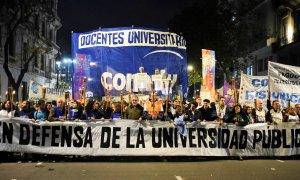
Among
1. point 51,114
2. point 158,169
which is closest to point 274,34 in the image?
point 51,114

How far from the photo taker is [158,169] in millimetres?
10461

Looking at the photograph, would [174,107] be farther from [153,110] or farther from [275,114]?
[275,114]

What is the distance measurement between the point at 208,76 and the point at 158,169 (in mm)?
6531

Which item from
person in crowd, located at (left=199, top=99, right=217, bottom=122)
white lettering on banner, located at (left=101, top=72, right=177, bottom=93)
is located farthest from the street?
white lettering on banner, located at (left=101, top=72, right=177, bottom=93)

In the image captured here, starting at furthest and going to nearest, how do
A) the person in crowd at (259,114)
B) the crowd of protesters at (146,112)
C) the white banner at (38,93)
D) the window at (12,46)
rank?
A: the window at (12,46) → the white banner at (38,93) → the person in crowd at (259,114) → the crowd of protesters at (146,112)

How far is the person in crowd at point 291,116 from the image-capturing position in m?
13.4

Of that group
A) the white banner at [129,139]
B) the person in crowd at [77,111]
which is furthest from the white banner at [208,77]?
the person in crowd at [77,111]

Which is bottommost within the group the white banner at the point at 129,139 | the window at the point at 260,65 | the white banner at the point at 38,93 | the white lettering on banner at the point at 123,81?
the white banner at the point at 129,139

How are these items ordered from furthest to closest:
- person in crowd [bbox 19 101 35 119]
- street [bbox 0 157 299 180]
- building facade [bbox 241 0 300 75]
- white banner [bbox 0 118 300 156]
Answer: building facade [bbox 241 0 300 75] → person in crowd [bbox 19 101 35 119] → white banner [bbox 0 118 300 156] → street [bbox 0 157 299 180]

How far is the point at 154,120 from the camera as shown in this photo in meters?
12.4

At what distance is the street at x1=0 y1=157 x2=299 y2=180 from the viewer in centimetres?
945

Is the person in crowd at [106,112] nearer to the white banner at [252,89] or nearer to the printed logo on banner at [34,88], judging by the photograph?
the white banner at [252,89]

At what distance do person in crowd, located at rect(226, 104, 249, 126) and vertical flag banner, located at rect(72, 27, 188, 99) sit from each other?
3065mm

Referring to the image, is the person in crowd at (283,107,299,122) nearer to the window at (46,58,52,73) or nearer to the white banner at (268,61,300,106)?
the white banner at (268,61,300,106)
